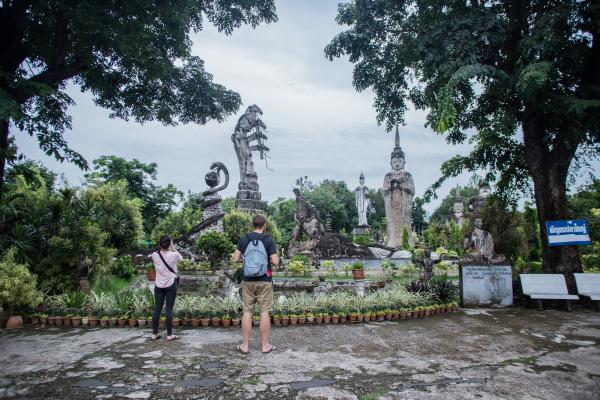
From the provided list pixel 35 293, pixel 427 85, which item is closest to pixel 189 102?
pixel 35 293

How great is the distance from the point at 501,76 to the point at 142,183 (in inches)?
974

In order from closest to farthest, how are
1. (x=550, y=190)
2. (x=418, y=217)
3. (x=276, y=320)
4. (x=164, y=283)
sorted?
(x=164, y=283), (x=276, y=320), (x=550, y=190), (x=418, y=217)

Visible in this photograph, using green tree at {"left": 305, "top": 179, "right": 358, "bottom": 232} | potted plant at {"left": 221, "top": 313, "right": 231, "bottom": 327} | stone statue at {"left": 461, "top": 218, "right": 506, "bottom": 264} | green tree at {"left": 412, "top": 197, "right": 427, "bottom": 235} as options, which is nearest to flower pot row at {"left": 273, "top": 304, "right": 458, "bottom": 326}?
potted plant at {"left": 221, "top": 313, "right": 231, "bottom": 327}

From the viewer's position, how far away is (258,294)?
4.54m

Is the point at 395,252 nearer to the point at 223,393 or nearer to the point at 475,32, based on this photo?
the point at 475,32

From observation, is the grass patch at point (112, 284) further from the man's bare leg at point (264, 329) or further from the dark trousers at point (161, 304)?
the man's bare leg at point (264, 329)

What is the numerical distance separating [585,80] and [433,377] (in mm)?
7916

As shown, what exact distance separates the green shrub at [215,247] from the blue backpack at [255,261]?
7.89 metres

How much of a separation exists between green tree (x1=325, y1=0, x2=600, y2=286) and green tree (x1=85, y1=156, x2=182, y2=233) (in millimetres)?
20172

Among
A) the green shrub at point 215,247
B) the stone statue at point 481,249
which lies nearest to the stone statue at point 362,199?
the green shrub at point 215,247

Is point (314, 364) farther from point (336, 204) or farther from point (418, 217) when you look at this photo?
point (418, 217)

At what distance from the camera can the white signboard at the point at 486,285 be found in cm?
806

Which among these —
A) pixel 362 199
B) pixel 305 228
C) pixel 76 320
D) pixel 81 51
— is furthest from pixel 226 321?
pixel 362 199

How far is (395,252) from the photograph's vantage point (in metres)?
19.8
